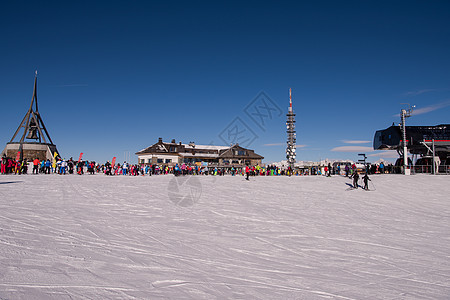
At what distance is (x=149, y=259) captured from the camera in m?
4.29

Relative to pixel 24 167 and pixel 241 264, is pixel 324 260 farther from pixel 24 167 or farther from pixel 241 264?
pixel 24 167

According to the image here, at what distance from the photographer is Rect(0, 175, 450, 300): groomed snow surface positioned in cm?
335

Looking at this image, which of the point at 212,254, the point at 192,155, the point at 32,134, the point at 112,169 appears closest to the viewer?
the point at 212,254

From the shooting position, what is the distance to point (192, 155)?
6725 cm

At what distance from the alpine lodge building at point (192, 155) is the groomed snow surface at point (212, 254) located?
174 ft

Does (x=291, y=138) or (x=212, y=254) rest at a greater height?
(x=291, y=138)

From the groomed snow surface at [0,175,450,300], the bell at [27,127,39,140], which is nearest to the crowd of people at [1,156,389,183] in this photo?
the groomed snow surface at [0,175,450,300]

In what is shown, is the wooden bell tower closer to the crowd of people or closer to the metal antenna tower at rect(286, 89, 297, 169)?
the crowd of people

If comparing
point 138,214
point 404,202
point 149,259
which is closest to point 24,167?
point 138,214

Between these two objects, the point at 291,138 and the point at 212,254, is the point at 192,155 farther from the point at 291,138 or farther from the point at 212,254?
the point at 212,254

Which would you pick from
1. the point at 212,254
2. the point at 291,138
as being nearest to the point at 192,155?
the point at 291,138

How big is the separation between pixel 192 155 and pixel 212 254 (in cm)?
6301

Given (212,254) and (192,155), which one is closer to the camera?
(212,254)

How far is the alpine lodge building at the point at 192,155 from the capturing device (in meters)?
→ 62.8
